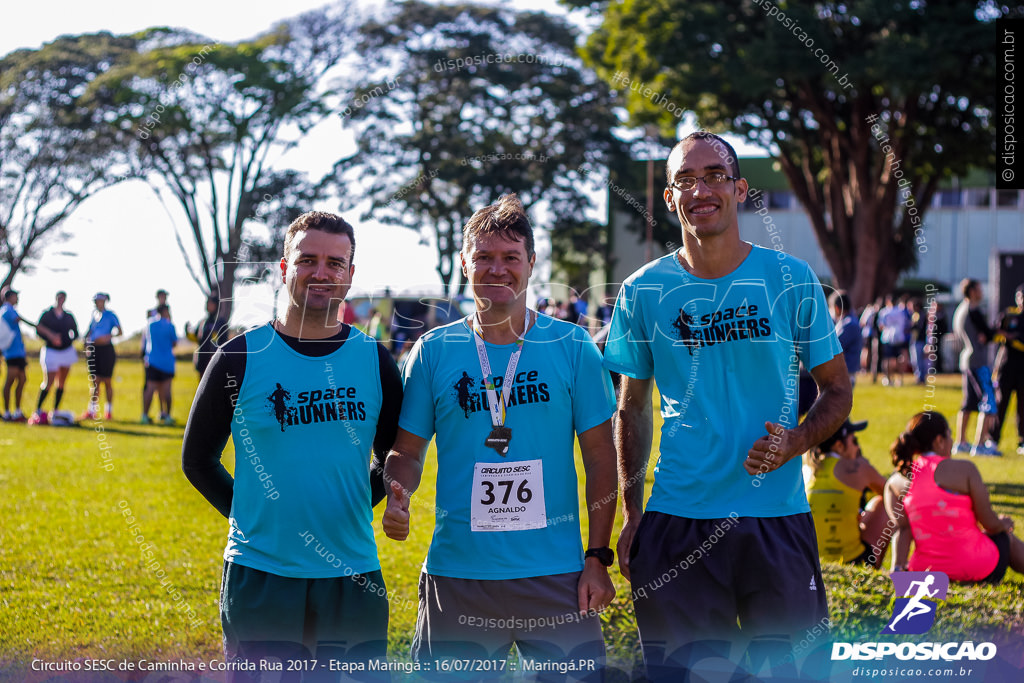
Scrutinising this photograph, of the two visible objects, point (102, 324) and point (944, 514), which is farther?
point (102, 324)

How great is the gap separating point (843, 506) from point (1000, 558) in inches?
35.0

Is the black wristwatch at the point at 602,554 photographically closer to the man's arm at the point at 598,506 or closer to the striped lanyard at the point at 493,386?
the man's arm at the point at 598,506

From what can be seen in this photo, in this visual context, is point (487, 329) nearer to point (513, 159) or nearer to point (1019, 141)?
point (1019, 141)

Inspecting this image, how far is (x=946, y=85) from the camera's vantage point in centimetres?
2066

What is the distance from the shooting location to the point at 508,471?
109 inches

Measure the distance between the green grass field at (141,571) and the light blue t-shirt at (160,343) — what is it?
2.03m

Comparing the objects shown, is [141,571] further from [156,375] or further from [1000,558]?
[156,375]

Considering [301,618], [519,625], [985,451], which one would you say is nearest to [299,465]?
[301,618]

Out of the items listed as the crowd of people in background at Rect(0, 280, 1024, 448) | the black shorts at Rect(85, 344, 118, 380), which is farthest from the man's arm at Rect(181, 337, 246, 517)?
the black shorts at Rect(85, 344, 118, 380)

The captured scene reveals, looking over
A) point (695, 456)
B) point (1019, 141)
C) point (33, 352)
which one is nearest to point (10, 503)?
point (695, 456)

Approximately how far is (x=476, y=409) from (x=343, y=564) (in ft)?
2.03

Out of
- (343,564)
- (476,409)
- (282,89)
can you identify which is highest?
(282,89)

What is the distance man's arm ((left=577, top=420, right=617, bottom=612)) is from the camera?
9.03ft

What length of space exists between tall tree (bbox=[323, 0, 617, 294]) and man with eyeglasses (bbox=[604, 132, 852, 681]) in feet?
76.0
